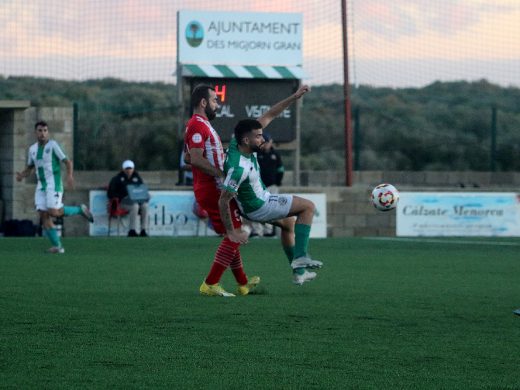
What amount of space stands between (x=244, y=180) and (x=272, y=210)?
41cm

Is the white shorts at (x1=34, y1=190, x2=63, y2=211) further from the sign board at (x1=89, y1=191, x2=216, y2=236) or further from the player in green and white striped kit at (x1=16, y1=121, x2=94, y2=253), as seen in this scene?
the sign board at (x1=89, y1=191, x2=216, y2=236)

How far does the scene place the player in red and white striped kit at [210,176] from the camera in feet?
33.3

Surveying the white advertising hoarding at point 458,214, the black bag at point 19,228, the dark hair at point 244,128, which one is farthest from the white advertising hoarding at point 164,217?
the dark hair at point 244,128

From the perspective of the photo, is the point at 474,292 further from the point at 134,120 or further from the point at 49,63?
the point at 134,120

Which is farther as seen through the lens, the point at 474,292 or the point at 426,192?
the point at 426,192

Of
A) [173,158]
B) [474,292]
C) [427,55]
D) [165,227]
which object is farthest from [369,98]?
[474,292]

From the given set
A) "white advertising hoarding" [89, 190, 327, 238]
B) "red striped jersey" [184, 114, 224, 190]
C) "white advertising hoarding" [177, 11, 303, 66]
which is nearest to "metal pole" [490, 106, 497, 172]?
"white advertising hoarding" [177, 11, 303, 66]

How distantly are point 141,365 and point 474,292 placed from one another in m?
5.10

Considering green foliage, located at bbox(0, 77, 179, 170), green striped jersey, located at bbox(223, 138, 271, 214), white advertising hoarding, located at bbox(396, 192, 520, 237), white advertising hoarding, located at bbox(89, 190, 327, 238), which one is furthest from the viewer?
green foliage, located at bbox(0, 77, 179, 170)

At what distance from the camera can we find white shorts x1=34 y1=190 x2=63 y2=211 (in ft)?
55.6

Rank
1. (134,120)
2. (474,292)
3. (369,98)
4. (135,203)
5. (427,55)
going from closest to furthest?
1. (474,292)
2. (135,203)
3. (427,55)
4. (134,120)
5. (369,98)

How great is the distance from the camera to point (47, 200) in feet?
55.7

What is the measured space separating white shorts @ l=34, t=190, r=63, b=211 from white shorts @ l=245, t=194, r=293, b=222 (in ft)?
23.6

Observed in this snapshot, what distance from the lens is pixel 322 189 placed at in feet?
80.0
